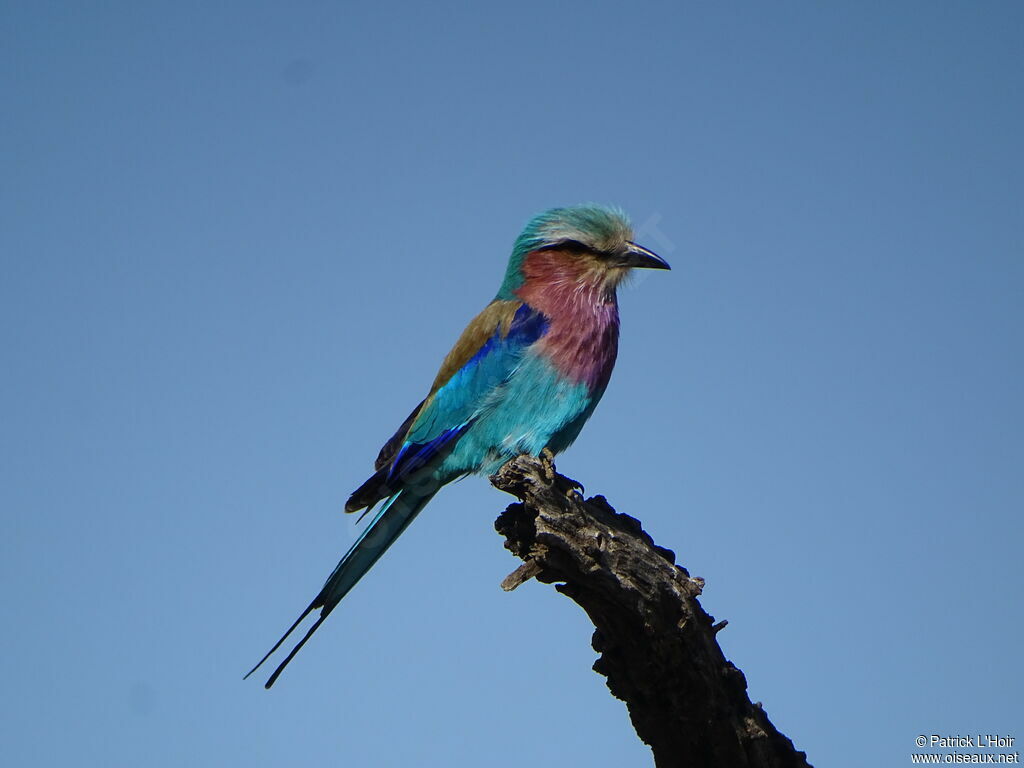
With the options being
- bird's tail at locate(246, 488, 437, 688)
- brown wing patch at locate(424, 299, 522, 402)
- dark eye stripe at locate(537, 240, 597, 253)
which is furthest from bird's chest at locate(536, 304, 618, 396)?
bird's tail at locate(246, 488, 437, 688)

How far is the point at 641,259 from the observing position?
6.18 m

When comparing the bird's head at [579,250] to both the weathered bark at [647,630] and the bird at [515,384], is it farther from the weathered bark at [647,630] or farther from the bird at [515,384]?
the weathered bark at [647,630]

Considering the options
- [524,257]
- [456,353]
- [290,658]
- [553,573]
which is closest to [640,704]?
[553,573]

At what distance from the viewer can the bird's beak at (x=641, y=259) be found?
6180mm

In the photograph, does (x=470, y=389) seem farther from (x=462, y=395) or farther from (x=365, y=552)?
(x=365, y=552)

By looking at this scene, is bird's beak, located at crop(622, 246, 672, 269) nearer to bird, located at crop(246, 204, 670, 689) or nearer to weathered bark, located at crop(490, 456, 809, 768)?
bird, located at crop(246, 204, 670, 689)

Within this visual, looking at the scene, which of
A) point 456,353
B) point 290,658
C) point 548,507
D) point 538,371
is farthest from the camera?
point 456,353

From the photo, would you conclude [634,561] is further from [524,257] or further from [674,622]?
[524,257]

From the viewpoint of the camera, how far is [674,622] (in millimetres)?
4109

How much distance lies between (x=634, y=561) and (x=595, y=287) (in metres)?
2.32

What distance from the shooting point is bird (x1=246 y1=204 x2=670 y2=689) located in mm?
5562

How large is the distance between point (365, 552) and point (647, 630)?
2006 millimetres

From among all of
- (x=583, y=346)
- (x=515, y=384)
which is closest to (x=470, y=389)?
(x=515, y=384)

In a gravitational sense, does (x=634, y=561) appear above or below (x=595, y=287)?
below
